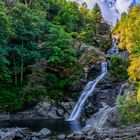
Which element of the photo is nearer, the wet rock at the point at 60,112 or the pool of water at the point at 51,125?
the pool of water at the point at 51,125

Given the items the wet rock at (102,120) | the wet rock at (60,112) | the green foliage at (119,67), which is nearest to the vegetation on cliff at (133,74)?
the wet rock at (102,120)

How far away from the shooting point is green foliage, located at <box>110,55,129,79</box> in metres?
48.5

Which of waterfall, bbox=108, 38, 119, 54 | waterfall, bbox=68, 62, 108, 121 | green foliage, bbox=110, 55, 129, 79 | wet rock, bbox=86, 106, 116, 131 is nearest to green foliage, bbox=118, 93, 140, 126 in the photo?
wet rock, bbox=86, 106, 116, 131

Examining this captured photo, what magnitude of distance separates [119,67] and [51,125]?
614 inches

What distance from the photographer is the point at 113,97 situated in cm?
4503

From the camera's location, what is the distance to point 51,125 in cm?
3747

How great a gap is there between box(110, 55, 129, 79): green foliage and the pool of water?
1101 centimetres

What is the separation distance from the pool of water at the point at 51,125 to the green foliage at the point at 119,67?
11.0 metres

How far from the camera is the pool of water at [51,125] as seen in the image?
34625 mm

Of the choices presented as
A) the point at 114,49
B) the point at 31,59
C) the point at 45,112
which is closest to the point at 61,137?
the point at 45,112

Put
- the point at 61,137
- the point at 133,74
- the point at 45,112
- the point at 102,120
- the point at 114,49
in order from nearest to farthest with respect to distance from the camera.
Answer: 1. the point at 61,137
2. the point at 102,120
3. the point at 133,74
4. the point at 45,112
5. the point at 114,49

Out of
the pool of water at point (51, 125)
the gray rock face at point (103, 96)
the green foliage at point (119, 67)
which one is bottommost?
the pool of water at point (51, 125)

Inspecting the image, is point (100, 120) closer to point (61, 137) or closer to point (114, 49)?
point (61, 137)

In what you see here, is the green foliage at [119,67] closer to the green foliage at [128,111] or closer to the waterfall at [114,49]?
the waterfall at [114,49]
